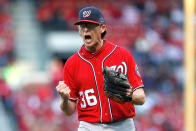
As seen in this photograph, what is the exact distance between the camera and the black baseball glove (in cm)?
329

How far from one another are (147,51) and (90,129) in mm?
8254

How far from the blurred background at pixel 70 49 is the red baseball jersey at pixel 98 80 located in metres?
5.10

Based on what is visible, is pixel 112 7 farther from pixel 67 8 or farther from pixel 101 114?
pixel 101 114

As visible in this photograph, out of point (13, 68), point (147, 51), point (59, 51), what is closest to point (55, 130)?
point (13, 68)

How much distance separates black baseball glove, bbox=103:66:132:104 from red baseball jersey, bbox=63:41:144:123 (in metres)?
0.22

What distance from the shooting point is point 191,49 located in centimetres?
761

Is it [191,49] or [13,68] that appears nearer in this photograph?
[191,49]

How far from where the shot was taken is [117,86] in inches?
131

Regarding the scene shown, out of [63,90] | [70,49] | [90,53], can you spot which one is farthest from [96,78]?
[70,49]

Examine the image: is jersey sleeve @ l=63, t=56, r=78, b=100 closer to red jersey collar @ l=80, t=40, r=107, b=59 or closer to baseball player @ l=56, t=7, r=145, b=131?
baseball player @ l=56, t=7, r=145, b=131

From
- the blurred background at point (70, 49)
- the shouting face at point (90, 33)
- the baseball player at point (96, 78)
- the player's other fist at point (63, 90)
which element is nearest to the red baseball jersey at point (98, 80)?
the baseball player at point (96, 78)

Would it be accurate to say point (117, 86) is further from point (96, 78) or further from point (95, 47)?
point (95, 47)

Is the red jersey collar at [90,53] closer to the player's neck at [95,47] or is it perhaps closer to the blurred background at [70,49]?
the player's neck at [95,47]

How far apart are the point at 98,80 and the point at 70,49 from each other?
10.1m
